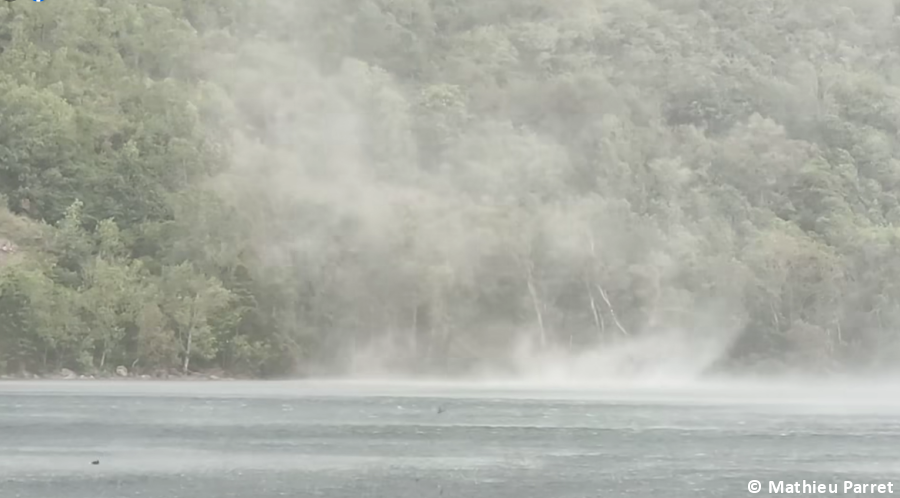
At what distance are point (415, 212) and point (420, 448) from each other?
9355 cm

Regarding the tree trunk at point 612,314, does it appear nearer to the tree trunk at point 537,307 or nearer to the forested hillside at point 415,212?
the forested hillside at point 415,212

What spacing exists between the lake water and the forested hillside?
44.6 metres

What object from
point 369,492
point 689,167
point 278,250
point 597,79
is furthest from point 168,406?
point 597,79

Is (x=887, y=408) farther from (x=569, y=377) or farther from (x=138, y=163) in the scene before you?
(x=138, y=163)

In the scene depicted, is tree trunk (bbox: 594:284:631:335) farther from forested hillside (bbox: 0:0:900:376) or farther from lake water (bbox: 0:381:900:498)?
lake water (bbox: 0:381:900:498)

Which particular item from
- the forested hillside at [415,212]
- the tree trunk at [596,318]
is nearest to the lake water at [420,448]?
the forested hillside at [415,212]

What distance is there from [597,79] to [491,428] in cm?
12466

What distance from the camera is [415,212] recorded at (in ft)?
462

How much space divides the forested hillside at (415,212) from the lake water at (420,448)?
44579 mm

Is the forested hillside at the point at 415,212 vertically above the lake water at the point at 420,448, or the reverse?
the forested hillside at the point at 415,212

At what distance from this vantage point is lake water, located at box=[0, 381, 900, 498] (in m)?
36.2

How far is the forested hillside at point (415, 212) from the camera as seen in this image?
12750 cm

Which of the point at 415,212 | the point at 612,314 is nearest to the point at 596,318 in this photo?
the point at 612,314

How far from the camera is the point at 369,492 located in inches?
1373
